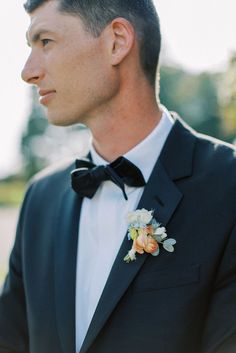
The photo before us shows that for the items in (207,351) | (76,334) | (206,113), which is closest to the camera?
(207,351)

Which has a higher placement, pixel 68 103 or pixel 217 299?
pixel 68 103

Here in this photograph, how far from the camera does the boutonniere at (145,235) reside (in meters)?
2.73

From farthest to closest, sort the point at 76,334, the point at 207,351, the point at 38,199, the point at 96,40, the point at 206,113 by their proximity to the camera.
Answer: the point at 206,113
the point at 38,199
the point at 96,40
the point at 76,334
the point at 207,351

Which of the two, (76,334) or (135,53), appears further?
(135,53)

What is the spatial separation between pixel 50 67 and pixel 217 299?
1.39 meters

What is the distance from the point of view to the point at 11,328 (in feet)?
10.5

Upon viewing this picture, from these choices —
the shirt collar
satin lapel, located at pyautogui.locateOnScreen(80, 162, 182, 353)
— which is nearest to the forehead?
the shirt collar

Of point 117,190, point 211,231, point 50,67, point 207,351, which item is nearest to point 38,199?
point 117,190

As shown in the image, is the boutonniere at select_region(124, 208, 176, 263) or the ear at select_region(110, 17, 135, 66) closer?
the boutonniere at select_region(124, 208, 176, 263)

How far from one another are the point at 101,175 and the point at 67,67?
573 mm

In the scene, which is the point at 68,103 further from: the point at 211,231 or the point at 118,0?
the point at 211,231

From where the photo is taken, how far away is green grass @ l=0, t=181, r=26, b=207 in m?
33.2

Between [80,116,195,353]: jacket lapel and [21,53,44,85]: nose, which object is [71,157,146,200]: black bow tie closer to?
[80,116,195,353]: jacket lapel

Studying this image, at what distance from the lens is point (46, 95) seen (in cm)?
309
